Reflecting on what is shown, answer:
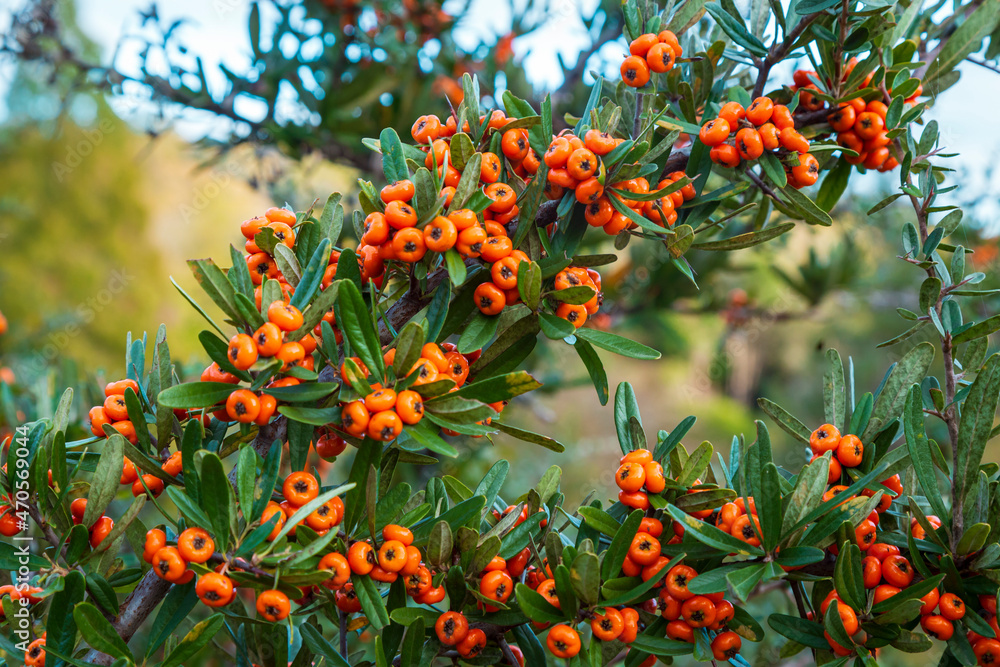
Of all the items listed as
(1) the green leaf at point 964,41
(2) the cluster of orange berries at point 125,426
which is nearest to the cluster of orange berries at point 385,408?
(2) the cluster of orange berries at point 125,426

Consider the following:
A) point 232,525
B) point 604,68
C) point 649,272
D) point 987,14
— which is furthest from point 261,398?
point 649,272

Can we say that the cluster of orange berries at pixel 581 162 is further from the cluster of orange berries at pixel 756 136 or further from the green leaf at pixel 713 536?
the green leaf at pixel 713 536

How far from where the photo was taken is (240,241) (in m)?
2.96

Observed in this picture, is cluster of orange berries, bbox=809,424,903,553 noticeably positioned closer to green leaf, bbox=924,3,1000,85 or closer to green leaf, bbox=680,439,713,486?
green leaf, bbox=680,439,713,486

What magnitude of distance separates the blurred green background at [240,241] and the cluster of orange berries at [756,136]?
73cm

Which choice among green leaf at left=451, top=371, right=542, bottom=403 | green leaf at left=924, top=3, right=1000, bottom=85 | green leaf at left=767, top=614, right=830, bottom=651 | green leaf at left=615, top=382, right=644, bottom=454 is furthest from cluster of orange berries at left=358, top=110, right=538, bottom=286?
green leaf at left=924, top=3, right=1000, bottom=85

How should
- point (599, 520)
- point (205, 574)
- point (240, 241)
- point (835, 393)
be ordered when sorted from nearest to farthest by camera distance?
point (205, 574), point (599, 520), point (835, 393), point (240, 241)

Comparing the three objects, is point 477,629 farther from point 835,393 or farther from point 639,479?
point 835,393

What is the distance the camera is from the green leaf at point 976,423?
594mm

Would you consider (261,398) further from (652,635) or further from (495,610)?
(652,635)

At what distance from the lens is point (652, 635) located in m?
0.63

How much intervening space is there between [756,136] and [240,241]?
2738 mm

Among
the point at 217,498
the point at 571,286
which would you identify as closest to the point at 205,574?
the point at 217,498

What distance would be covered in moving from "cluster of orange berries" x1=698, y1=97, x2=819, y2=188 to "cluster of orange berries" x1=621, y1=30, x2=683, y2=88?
0.27ft
